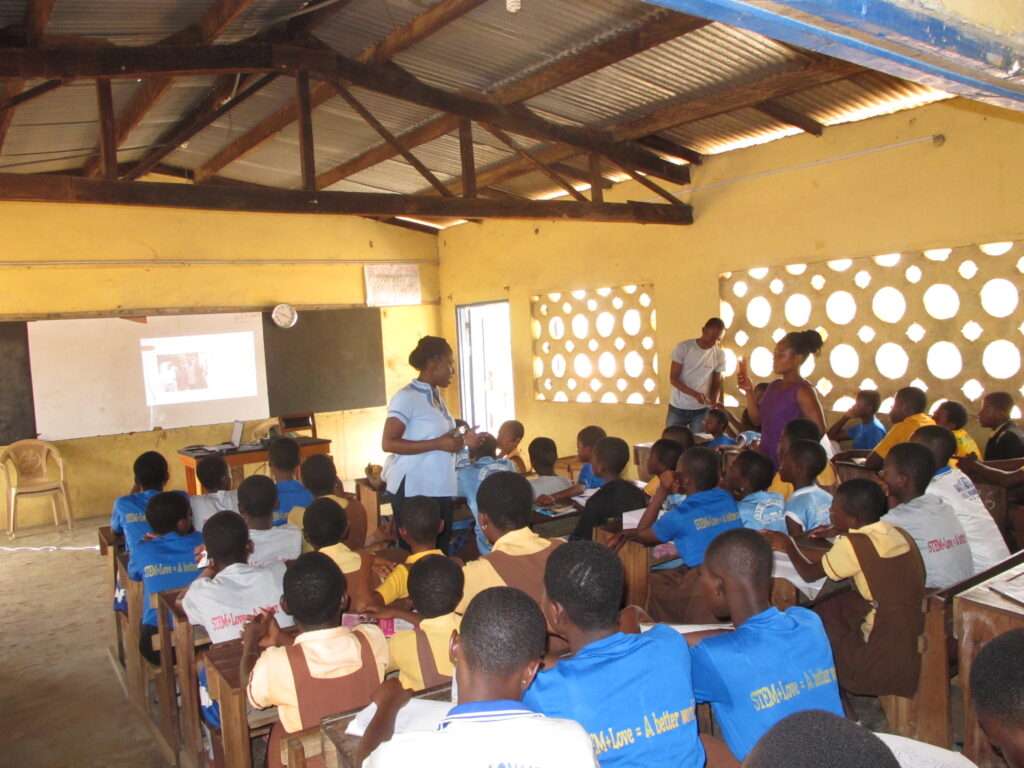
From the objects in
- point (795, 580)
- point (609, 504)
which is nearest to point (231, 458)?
point (609, 504)

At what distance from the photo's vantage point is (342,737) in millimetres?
1574

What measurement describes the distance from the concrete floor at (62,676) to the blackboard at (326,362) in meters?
3.12

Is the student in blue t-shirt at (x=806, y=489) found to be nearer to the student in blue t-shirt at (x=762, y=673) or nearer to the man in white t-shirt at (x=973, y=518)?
the man in white t-shirt at (x=973, y=518)

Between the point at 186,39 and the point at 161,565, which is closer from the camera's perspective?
the point at 161,565

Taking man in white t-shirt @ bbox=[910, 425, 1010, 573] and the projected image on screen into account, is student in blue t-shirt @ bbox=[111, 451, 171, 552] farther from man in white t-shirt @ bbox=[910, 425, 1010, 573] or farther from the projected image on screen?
the projected image on screen

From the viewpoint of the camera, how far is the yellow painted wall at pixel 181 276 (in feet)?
24.2

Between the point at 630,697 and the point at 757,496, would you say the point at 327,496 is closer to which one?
the point at 757,496

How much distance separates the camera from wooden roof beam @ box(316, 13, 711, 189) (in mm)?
4172

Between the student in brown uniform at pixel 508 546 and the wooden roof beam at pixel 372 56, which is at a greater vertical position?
the wooden roof beam at pixel 372 56

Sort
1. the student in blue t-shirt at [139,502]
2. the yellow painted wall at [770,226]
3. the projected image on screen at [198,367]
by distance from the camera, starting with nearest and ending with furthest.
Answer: the student in blue t-shirt at [139,502], the yellow painted wall at [770,226], the projected image on screen at [198,367]

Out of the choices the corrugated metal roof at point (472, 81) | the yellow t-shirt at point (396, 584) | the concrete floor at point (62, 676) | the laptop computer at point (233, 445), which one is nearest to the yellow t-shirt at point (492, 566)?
the yellow t-shirt at point (396, 584)

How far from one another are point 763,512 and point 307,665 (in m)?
1.85

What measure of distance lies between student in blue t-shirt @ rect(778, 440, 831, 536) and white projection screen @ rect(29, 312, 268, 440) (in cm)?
672

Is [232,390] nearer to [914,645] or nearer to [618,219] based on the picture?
[618,219]
